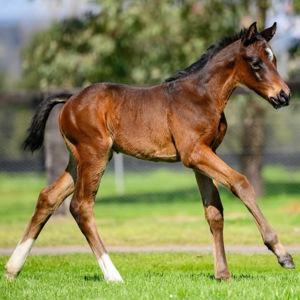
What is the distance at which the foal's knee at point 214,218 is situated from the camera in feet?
24.2

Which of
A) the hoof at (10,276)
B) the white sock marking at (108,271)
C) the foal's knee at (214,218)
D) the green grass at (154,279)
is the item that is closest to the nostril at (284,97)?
the foal's knee at (214,218)

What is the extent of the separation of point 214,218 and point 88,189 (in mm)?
1292

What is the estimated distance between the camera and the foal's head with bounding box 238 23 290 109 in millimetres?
7082

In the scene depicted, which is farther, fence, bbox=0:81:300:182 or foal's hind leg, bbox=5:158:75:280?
fence, bbox=0:81:300:182

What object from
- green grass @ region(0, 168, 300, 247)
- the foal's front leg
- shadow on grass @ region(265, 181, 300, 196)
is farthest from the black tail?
shadow on grass @ region(265, 181, 300, 196)

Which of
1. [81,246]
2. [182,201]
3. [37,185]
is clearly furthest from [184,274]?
[37,185]

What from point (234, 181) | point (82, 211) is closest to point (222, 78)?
point (234, 181)

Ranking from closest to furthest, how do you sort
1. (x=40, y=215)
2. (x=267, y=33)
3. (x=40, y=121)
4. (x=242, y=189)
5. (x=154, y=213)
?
1. (x=242, y=189)
2. (x=267, y=33)
3. (x=40, y=215)
4. (x=40, y=121)
5. (x=154, y=213)

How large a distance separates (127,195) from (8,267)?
15.3 metres

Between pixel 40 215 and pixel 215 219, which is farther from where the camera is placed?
pixel 40 215

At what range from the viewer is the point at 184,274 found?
26.0 ft

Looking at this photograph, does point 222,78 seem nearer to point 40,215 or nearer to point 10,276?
point 40,215

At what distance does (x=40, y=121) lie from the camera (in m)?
8.25

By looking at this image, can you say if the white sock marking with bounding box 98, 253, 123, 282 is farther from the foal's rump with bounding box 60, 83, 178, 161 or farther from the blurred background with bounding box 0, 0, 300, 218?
the blurred background with bounding box 0, 0, 300, 218
